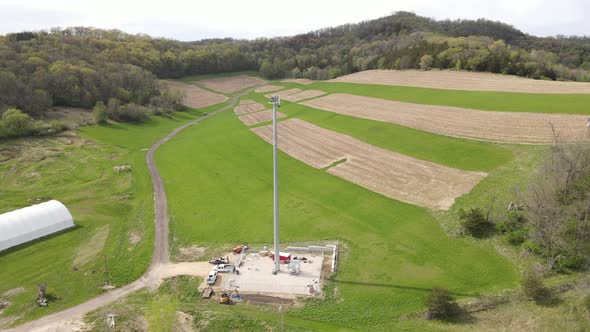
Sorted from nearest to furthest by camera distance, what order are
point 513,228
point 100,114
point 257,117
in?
point 513,228
point 100,114
point 257,117

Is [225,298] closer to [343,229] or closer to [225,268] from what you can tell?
[225,268]

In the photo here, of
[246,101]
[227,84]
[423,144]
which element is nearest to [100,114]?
[246,101]

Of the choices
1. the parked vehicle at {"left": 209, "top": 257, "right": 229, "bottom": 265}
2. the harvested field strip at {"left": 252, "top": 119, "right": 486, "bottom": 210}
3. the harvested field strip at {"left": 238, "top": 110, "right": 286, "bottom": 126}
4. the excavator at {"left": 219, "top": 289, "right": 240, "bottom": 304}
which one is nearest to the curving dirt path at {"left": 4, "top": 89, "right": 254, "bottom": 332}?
the parked vehicle at {"left": 209, "top": 257, "right": 229, "bottom": 265}

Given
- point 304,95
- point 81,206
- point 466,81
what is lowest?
point 81,206

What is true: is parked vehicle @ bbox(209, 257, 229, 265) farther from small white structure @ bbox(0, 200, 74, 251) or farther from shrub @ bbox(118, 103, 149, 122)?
shrub @ bbox(118, 103, 149, 122)

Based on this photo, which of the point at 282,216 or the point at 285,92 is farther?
the point at 285,92

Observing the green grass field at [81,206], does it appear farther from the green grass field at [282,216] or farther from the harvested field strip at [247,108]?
the harvested field strip at [247,108]

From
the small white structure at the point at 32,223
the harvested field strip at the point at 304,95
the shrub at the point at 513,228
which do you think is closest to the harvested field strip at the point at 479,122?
the shrub at the point at 513,228
